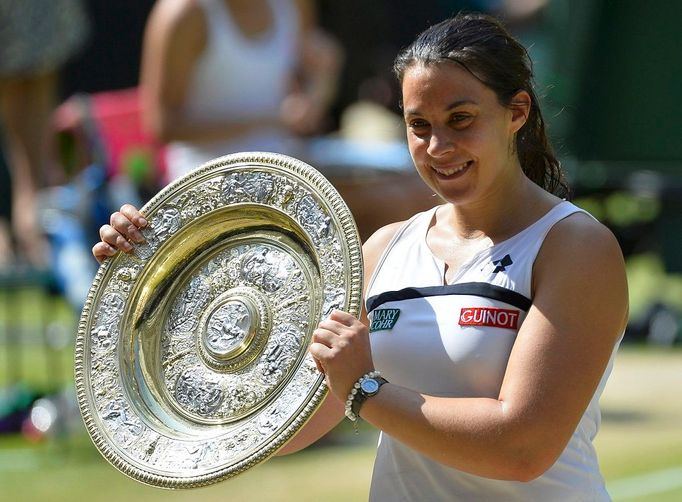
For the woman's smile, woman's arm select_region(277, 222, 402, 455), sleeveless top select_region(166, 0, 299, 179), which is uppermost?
the woman's smile

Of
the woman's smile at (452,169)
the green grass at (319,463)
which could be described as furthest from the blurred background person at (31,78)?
the woman's smile at (452,169)

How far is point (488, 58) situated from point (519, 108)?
0.12 meters

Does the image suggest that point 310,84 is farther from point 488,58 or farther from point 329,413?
point 488,58

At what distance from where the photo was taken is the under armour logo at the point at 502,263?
2186 millimetres

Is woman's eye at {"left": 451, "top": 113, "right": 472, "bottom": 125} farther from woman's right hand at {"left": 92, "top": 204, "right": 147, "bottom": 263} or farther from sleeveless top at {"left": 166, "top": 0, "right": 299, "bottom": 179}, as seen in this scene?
sleeveless top at {"left": 166, "top": 0, "right": 299, "bottom": 179}

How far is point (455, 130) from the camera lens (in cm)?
217

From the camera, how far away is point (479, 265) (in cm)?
223

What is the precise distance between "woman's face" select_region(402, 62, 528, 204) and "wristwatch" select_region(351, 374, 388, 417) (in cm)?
33

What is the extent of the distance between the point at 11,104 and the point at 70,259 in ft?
13.1

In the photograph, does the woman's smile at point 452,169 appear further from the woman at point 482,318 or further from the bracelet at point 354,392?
the bracelet at point 354,392

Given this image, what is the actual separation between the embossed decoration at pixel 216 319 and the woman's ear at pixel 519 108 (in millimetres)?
313

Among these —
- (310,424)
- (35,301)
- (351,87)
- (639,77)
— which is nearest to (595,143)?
(639,77)

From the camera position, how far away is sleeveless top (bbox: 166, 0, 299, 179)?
18.4ft

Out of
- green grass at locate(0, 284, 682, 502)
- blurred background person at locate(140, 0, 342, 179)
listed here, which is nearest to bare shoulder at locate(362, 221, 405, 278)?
green grass at locate(0, 284, 682, 502)
